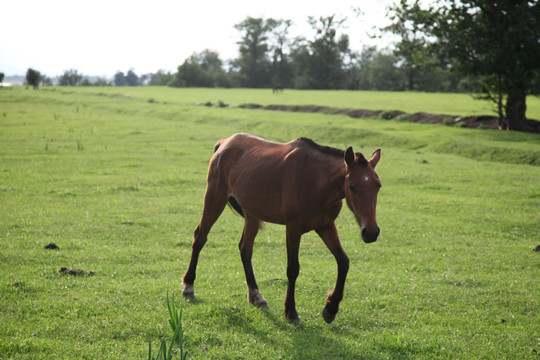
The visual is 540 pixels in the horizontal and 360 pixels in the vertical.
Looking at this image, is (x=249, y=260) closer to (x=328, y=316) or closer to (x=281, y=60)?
(x=328, y=316)

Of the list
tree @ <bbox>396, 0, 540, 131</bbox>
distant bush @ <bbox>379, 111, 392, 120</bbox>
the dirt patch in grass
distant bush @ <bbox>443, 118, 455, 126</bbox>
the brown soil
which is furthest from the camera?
distant bush @ <bbox>379, 111, 392, 120</bbox>

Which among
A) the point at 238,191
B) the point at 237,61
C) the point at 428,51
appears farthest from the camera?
the point at 237,61

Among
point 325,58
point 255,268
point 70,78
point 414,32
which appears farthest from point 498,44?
point 70,78

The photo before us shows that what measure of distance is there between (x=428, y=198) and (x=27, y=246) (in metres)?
10.6

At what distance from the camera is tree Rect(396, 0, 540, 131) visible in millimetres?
27625

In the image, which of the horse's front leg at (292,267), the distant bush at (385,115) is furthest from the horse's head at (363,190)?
the distant bush at (385,115)

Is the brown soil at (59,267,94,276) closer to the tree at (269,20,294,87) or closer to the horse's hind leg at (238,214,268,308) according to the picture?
the horse's hind leg at (238,214,268,308)

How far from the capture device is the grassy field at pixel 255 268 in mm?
6012

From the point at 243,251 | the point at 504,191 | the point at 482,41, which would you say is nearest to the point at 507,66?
the point at 482,41

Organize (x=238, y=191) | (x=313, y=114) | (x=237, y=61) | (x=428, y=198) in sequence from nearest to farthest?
(x=238, y=191) → (x=428, y=198) → (x=313, y=114) → (x=237, y=61)

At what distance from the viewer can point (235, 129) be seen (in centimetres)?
3481

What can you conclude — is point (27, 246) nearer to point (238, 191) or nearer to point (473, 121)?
point (238, 191)

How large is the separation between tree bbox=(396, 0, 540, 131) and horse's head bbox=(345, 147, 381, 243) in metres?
25.0

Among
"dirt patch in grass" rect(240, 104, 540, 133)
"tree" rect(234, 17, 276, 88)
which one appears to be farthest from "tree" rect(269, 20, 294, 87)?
"dirt patch in grass" rect(240, 104, 540, 133)
